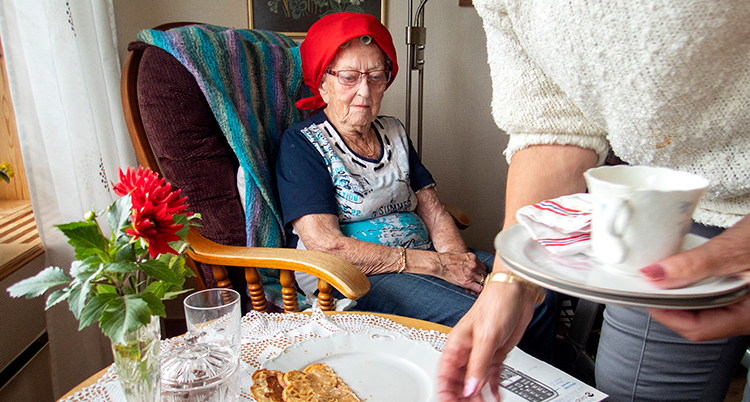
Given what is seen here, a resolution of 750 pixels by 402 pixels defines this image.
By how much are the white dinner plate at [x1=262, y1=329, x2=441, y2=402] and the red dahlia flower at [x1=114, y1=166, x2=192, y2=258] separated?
0.39 meters

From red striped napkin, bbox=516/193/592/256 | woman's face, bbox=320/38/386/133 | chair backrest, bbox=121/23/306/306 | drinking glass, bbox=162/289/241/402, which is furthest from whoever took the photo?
woman's face, bbox=320/38/386/133

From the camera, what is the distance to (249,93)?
1.56 metres

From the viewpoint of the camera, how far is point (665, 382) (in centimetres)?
74

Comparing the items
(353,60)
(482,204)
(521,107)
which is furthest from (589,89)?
(482,204)

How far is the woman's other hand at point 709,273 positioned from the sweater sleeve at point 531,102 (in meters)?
0.27

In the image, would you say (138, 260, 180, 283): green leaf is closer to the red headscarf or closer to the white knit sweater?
the white knit sweater

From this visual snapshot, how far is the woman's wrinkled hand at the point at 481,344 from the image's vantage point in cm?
51

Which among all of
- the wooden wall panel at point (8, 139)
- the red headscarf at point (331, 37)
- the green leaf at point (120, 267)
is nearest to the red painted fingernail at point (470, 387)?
the green leaf at point (120, 267)

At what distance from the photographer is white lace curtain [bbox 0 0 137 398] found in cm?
114

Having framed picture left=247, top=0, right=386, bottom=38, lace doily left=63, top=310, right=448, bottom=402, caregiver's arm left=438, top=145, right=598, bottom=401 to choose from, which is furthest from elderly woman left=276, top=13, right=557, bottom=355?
caregiver's arm left=438, top=145, right=598, bottom=401

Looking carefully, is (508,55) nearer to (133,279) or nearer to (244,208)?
(133,279)

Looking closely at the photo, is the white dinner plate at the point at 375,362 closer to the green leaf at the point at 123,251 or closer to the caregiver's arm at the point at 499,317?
the caregiver's arm at the point at 499,317

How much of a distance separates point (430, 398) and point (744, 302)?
0.46 metres

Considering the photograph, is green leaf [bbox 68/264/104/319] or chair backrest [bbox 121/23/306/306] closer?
green leaf [bbox 68/264/104/319]
